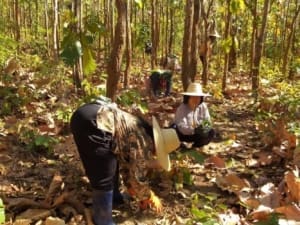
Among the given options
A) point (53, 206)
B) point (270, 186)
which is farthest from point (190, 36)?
point (53, 206)

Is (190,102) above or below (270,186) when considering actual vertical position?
above

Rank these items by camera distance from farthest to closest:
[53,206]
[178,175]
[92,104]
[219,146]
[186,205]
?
[219,146]
[178,175]
[186,205]
[53,206]
[92,104]

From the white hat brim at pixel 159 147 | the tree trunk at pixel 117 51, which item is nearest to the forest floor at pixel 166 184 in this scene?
the white hat brim at pixel 159 147

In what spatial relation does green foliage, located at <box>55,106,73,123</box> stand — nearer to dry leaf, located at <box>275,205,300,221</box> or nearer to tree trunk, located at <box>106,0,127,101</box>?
tree trunk, located at <box>106,0,127,101</box>

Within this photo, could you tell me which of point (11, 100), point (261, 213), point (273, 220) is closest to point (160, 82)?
point (11, 100)

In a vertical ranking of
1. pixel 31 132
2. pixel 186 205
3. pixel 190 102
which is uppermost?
pixel 190 102

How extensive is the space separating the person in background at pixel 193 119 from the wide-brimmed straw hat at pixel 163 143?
155cm

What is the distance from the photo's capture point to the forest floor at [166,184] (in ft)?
13.2

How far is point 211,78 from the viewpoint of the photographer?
13.5 m

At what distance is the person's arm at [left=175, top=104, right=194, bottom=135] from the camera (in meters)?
5.59

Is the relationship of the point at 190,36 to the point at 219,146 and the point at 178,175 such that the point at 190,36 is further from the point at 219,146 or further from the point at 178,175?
the point at 178,175

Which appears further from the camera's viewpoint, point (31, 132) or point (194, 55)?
point (194, 55)

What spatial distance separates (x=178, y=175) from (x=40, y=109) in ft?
11.2

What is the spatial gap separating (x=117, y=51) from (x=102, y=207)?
7.70 feet
